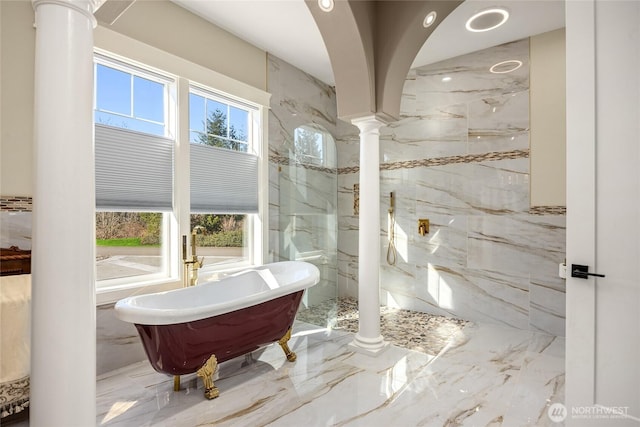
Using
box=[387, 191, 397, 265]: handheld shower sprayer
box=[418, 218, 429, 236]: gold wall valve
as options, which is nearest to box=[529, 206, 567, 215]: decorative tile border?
box=[418, 218, 429, 236]: gold wall valve

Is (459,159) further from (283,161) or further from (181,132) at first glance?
(181,132)

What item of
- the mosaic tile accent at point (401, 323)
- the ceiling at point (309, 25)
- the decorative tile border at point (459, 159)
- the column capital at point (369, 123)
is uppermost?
the ceiling at point (309, 25)

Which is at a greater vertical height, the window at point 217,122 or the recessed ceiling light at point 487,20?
the recessed ceiling light at point 487,20

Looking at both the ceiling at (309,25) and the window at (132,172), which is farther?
the ceiling at (309,25)

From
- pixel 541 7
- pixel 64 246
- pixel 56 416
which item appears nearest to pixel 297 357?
pixel 56 416

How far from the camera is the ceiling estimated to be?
293 cm

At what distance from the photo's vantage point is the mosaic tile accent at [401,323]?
3164 millimetres

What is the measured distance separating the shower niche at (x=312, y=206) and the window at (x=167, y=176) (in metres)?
0.33

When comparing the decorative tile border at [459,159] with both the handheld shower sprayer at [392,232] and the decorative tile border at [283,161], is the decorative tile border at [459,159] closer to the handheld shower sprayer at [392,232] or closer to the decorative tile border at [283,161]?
the handheld shower sprayer at [392,232]

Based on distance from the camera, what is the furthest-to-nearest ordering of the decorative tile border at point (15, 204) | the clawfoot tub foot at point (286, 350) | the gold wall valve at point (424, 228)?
the gold wall valve at point (424, 228)
the clawfoot tub foot at point (286, 350)
the decorative tile border at point (15, 204)

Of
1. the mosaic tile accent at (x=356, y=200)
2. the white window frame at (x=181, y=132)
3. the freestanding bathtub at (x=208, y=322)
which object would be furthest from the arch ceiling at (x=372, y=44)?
the mosaic tile accent at (x=356, y=200)

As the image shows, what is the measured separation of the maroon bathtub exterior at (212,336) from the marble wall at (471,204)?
209 centimetres

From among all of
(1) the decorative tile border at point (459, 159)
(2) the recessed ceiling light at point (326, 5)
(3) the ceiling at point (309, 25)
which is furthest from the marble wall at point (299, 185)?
(2) the recessed ceiling light at point (326, 5)

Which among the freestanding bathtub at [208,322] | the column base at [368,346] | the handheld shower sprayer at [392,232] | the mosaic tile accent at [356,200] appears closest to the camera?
the freestanding bathtub at [208,322]
